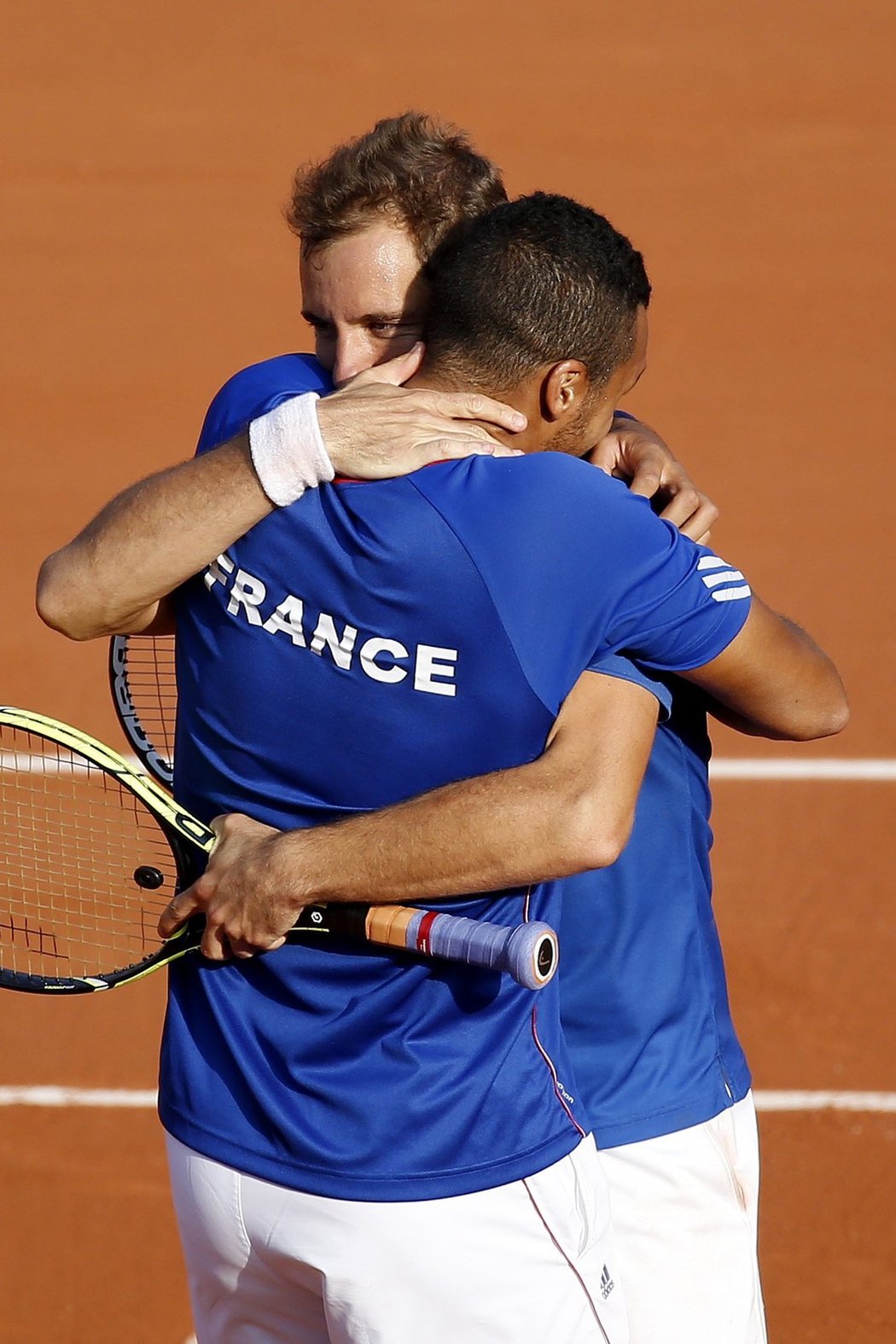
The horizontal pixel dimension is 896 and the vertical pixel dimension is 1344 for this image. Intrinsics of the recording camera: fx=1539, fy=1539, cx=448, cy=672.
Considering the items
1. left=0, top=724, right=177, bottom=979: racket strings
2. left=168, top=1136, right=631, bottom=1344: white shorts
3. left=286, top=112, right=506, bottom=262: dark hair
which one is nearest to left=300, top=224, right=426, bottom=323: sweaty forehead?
left=286, top=112, right=506, bottom=262: dark hair

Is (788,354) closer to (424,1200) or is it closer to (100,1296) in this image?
(100,1296)

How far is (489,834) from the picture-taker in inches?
96.9

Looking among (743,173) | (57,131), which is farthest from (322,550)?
(57,131)

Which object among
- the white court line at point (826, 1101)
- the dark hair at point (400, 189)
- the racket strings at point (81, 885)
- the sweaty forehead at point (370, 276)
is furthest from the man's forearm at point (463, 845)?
the white court line at point (826, 1101)

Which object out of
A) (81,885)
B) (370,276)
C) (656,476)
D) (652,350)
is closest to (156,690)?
(81,885)

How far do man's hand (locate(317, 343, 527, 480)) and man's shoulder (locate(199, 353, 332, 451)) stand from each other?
0.20m

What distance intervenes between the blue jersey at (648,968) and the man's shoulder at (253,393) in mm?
909

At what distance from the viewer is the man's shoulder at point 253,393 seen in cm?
279

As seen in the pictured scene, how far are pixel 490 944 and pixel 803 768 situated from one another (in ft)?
15.4

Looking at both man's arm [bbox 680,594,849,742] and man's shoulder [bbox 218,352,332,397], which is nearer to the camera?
man's arm [bbox 680,594,849,742]

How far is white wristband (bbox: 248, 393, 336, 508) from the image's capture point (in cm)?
250

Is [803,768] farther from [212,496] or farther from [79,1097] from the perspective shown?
[212,496]

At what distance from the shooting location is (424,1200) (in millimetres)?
2490

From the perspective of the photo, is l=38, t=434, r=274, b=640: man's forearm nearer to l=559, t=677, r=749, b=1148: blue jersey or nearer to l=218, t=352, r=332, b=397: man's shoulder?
l=218, t=352, r=332, b=397: man's shoulder
